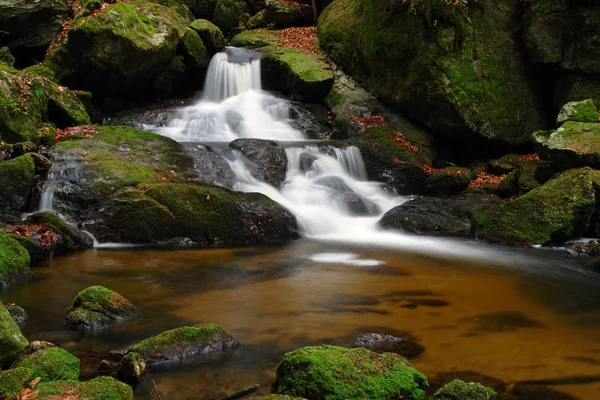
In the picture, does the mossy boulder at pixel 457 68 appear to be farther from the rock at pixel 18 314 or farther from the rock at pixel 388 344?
the rock at pixel 18 314

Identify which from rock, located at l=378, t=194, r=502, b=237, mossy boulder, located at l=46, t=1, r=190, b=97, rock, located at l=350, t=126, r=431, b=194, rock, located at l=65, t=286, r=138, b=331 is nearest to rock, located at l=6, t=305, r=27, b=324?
rock, located at l=65, t=286, r=138, b=331

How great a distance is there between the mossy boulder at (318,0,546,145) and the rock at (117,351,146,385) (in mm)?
11676

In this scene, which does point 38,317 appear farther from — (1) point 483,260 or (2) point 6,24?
(2) point 6,24

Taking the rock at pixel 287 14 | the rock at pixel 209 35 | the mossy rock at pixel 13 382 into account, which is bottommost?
the mossy rock at pixel 13 382

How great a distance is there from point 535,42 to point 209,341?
517 inches

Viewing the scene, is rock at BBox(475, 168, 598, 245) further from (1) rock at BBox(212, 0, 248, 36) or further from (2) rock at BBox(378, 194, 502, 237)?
(1) rock at BBox(212, 0, 248, 36)

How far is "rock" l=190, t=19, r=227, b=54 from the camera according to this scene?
18.5 meters

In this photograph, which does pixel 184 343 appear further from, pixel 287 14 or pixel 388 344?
pixel 287 14

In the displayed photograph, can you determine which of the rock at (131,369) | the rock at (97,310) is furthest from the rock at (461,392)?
the rock at (97,310)

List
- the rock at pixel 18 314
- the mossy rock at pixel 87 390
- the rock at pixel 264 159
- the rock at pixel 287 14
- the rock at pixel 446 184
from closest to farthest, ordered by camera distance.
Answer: the mossy rock at pixel 87 390 → the rock at pixel 18 314 → the rock at pixel 264 159 → the rock at pixel 446 184 → the rock at pixel 287 14

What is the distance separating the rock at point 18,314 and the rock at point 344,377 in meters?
2.86

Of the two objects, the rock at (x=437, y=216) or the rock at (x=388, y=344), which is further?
the rock at (x=437, y=216)

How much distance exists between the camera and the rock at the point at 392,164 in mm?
13188

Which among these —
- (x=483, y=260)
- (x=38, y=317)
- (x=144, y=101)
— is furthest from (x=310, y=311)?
(x=144, y=101)
